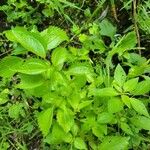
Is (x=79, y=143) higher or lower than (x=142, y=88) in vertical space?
lower

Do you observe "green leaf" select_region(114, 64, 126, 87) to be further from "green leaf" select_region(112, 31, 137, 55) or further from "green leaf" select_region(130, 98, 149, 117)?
"green leaf" select_region(112, 31, 137, 55)

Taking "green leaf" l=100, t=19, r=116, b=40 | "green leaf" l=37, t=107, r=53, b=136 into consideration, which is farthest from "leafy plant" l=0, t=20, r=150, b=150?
"green leaf" l=100, t=19, r=116, b=40

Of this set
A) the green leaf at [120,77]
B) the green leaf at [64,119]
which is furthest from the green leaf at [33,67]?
the green leaf at [120,77]

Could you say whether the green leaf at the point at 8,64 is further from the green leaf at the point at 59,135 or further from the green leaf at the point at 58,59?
the green leaf at the point at 59,135

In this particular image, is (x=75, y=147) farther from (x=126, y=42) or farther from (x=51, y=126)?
(x=126, y=42)

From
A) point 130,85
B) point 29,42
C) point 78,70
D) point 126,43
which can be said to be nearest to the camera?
point 29,42

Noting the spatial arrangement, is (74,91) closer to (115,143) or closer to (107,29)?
(115,143)

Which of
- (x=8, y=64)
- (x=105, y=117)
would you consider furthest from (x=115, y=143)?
(x=8, y=64)

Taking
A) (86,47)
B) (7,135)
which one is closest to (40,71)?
(86,47)
